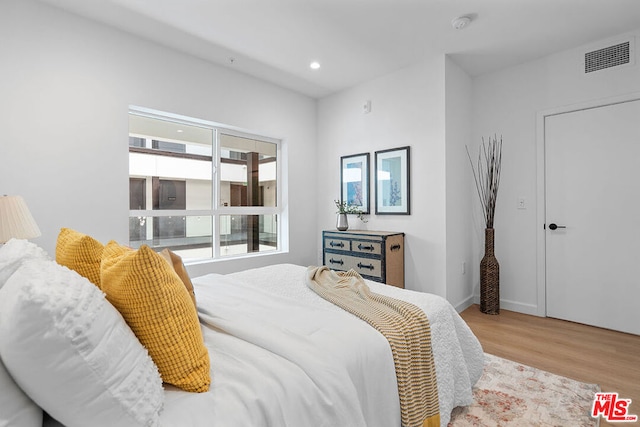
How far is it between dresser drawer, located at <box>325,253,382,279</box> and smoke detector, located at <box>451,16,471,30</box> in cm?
216

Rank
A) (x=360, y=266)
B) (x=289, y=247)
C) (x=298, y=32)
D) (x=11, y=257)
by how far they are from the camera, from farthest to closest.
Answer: (x=289, y=247) < (x=360, y=266) < (x=298, y=32) < (x=11, y=257)

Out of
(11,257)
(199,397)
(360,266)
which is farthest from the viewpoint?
(360,266)

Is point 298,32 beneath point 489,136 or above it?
above

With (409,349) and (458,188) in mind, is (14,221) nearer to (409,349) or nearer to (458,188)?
(409,349)

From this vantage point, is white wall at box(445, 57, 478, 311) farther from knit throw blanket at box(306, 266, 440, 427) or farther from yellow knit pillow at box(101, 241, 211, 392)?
yellow knit pillow at box(101, 241, 211, 392)

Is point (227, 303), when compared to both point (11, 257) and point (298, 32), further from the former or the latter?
point (298, 32)

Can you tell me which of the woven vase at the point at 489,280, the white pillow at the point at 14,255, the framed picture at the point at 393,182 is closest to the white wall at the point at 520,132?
the woven vase at the point at 489,280

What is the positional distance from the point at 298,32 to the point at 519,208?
2802 millimetres

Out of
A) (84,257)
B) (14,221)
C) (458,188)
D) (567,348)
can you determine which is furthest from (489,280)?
(14,221)

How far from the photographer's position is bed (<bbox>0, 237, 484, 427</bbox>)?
0.82 metres

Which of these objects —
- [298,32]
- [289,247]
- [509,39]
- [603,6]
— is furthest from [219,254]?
[603,6]

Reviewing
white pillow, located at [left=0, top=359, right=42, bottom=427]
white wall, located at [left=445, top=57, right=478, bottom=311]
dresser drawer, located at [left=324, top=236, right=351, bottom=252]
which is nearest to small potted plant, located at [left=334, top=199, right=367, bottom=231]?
dresser drawer, located at [left=324, top=236, right=351, bottom=252]

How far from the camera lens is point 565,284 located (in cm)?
316

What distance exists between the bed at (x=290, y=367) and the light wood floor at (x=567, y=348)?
0.90m
